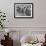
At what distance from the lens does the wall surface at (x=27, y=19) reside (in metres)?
3.82

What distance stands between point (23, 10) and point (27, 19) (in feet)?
0.89

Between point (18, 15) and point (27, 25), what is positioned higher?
point (18, 15)

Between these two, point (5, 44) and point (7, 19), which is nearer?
point (5, 44)

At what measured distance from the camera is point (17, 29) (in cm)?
384

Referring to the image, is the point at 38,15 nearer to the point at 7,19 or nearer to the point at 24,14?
the point at 24,14

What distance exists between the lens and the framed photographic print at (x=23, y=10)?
12.5 feet

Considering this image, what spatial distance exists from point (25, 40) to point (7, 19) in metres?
0.81

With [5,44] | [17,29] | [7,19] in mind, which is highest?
[7,19]

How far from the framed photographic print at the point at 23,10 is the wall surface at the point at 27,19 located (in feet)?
0.27

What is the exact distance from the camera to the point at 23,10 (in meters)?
3.83

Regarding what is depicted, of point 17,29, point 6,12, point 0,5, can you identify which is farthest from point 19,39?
point 0,5

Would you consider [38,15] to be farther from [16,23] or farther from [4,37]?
[4,37]

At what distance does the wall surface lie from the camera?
3816mm

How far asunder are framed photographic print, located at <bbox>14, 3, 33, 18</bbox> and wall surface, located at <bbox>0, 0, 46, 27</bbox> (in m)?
0.08
